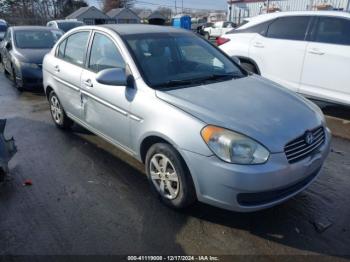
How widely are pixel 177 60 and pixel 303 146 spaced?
171 cm

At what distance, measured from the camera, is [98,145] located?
475 cm

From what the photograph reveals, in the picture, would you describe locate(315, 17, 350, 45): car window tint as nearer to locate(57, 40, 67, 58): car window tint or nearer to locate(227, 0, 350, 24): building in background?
locate(57, 40, 67, 58): car window tint

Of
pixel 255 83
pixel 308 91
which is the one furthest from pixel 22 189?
pixel 308 91

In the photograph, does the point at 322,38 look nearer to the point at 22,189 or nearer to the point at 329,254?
the point at 329,254

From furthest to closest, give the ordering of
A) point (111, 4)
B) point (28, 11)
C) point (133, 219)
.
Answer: point (111, 4)
point (28, 11)
point (133, 219)

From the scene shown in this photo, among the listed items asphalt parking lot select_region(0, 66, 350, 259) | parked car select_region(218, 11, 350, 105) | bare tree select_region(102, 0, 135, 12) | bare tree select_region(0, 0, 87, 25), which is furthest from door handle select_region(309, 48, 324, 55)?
bare tree select_region(102, 0, 135, 12)

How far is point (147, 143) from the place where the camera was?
3297 mm

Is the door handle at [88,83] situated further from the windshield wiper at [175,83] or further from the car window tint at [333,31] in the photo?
the car window tint at [333,31]

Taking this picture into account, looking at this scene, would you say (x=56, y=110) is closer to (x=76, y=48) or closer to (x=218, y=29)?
(x=76, y=48)

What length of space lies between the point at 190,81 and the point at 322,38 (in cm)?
334

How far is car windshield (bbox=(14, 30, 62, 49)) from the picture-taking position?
8.80 metres

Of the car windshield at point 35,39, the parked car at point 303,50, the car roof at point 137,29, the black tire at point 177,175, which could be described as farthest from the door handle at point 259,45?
the car windshield at point 35,39

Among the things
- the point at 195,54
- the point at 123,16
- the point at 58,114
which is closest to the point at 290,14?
the point at 195,54

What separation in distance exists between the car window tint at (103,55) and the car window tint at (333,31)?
3.71m
